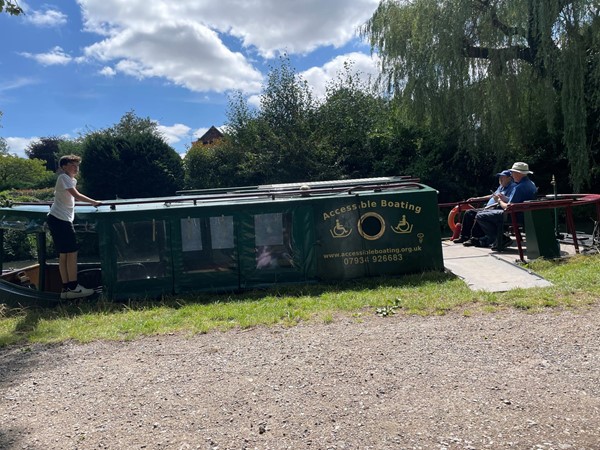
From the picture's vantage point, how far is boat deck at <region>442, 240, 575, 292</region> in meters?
7.26

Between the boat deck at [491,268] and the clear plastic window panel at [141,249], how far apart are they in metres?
5.00

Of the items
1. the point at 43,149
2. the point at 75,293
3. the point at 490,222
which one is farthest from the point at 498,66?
the point at 43,149

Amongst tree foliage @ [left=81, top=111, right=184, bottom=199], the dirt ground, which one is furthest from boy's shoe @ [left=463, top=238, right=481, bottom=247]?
tree foliage @ [left=81, top=111, right=184, bottom=199]

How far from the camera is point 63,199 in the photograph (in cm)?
764

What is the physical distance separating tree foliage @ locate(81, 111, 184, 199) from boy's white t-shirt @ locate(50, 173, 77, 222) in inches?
657

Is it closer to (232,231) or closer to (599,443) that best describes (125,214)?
(232,231)

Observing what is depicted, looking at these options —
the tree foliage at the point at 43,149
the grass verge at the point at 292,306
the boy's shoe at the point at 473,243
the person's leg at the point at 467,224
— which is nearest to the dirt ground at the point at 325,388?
the grass verge at the point at 292,306

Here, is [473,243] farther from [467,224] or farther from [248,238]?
[248,238]

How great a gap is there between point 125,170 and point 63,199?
17851 mm

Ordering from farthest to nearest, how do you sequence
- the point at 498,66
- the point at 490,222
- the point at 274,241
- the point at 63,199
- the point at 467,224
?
the point at 498,66
the point at 467,224
the point at 490,222
the point at 274,241
the point at 63,199

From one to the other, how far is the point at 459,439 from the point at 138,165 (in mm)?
23828

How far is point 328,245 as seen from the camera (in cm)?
852

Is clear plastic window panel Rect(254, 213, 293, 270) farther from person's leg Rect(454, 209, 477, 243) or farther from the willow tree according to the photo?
the willow tree

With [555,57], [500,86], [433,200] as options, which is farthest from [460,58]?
[433,200]
